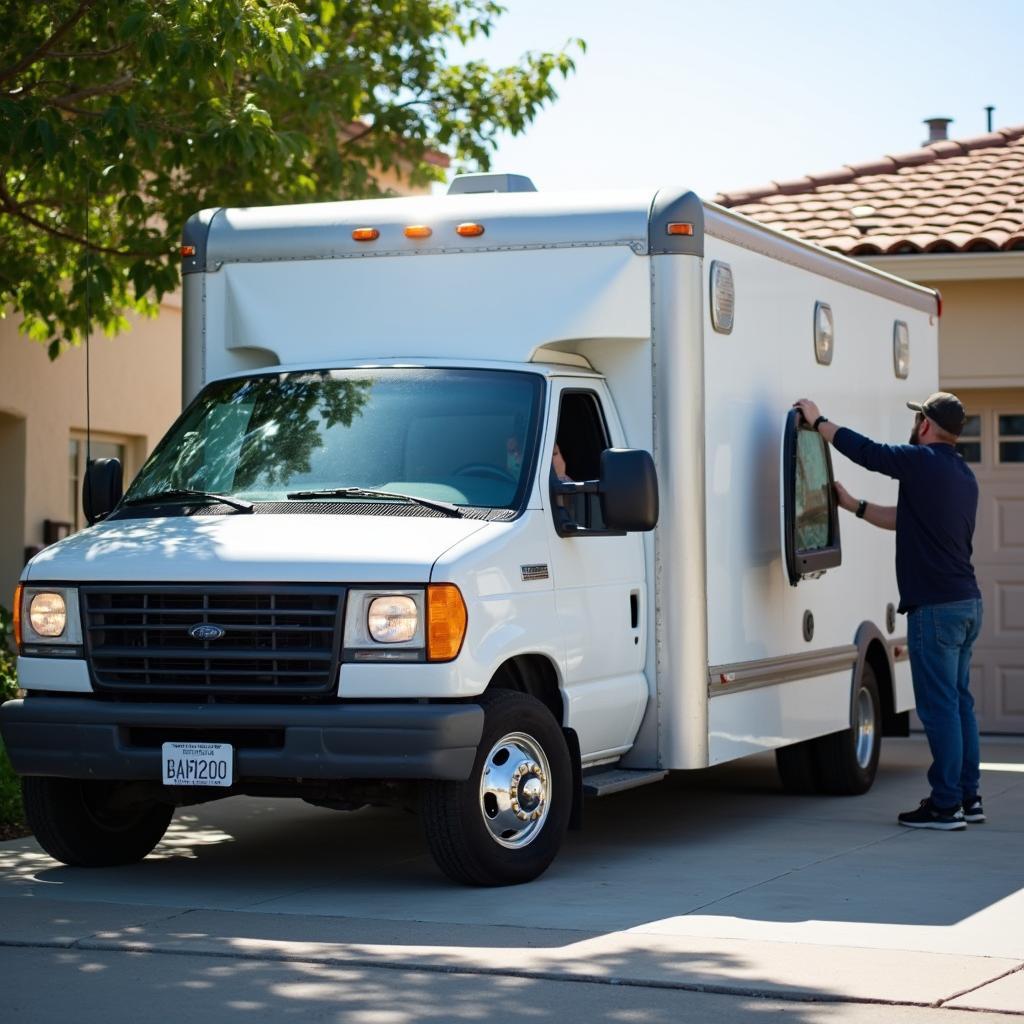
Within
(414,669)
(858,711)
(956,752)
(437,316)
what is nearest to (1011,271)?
(858,711)

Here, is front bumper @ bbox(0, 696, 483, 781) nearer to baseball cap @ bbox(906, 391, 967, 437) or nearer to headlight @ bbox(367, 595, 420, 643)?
headlight @ bbox(367, 595, 420, 643)

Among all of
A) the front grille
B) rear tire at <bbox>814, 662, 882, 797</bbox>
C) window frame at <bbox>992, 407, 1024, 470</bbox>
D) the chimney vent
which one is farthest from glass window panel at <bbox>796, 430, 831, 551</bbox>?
the chimney vent

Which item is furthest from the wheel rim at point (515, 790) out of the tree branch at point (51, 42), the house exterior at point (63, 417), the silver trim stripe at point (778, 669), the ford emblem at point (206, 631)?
the house exterior at point (63, 417)

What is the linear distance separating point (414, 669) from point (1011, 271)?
8693 millimetres

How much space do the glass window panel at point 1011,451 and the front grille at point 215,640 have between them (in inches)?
350

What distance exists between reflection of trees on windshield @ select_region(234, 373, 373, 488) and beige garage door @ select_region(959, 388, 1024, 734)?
769cm

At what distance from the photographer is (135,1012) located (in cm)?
633

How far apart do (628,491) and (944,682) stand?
2.46m

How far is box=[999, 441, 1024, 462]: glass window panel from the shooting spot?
15.7m

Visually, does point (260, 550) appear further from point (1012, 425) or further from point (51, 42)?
point (1012, 425)

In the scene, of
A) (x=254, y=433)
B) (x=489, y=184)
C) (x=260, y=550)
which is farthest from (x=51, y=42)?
(x=260, y=550)

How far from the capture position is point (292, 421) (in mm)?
9164

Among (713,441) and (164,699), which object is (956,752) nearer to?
(713,441)

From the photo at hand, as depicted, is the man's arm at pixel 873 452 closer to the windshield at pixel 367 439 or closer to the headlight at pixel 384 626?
the windshield at pixel 367 439
